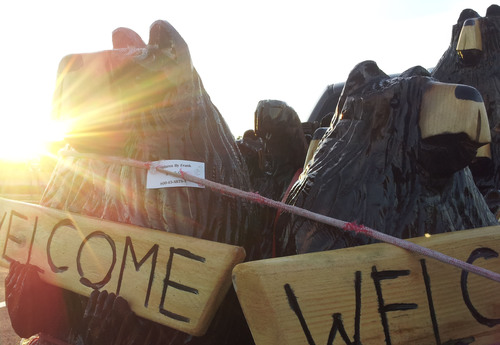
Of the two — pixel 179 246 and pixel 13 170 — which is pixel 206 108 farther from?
pixel 13 170

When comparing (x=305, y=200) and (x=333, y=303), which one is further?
(x=305, y=200)

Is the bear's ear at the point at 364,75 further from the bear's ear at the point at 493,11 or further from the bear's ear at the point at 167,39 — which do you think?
the bear's ear at the point at 493,11

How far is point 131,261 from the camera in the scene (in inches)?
44.8

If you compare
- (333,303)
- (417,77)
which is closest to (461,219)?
(417,77)

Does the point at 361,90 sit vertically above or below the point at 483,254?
above

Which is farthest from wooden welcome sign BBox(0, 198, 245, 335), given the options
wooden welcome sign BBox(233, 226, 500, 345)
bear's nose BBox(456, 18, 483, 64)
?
bear's nose BBox(456, 18, 483, 64)

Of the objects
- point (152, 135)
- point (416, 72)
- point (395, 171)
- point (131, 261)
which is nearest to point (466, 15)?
point (416, 72)

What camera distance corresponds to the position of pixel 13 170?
1695cm

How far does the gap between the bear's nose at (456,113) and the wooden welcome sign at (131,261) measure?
0.56 meters

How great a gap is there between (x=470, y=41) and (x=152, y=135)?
2.17 metres

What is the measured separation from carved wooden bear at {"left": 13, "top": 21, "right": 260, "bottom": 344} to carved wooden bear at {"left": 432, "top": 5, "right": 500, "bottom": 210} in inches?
70.3

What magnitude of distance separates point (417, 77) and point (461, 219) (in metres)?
0.39

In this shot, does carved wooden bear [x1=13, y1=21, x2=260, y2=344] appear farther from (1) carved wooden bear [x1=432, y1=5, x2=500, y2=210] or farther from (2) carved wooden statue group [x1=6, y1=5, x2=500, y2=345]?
(1) carved wooden bear [x1=432, y1=5, x2=500, y2=210]

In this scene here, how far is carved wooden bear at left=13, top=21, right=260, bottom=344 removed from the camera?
4.12 ft
